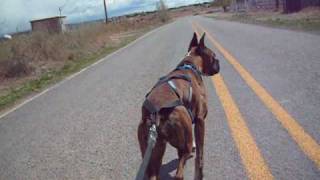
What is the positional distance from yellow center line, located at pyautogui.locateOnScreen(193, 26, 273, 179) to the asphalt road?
0.03m

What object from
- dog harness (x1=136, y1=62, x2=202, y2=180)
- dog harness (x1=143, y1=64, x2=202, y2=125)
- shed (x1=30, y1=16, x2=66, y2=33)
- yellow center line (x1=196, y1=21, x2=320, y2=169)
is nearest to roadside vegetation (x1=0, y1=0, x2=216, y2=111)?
yellow center line (x1=196, y1=21, x2=320, y2=169)

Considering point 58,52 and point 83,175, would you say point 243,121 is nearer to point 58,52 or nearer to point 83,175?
point 83,175

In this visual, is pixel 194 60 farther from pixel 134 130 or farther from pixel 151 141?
pixel 134 130

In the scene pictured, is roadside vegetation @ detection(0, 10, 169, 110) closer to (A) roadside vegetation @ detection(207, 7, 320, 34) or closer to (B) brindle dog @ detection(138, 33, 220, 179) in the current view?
(B) brindle dog @ detection(138, 33, 220, 179)

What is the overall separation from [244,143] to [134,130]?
167 cm

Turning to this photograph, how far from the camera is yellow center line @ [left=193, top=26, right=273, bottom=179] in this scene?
3.94 meters

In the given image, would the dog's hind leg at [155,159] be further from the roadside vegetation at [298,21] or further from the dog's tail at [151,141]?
the roadside vegetation at [298,21]

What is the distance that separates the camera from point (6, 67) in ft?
54.7

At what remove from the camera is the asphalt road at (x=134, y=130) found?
4289 millimetres

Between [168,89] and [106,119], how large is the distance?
355 cm

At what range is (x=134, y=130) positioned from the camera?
19.3 ft

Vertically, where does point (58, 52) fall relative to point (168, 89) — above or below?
below

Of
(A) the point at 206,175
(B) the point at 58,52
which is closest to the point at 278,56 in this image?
(A) the point at 206,175

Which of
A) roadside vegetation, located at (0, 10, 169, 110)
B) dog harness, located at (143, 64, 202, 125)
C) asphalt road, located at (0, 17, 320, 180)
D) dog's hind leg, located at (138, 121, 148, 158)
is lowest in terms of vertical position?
roadside vegetation, located at (0, 10, 169, 110)
